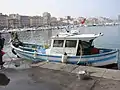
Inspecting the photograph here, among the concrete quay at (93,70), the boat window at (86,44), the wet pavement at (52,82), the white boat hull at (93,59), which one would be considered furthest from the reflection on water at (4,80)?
the boat window at (86,44)

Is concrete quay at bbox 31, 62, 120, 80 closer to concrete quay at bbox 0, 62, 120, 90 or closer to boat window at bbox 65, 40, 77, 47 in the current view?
concrete quay at bbox 0, 62, 120, 90

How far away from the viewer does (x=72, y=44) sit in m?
12.2

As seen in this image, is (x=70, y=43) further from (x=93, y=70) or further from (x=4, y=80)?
(x=4, y=80)

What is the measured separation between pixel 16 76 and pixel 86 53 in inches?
227

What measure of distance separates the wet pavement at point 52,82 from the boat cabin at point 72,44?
139 inches

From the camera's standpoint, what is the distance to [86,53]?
40.6ft

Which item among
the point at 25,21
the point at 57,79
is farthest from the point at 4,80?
the point at 25,21

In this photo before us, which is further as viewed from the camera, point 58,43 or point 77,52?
point 58,43

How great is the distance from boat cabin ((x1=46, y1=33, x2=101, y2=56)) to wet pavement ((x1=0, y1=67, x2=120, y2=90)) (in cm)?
354

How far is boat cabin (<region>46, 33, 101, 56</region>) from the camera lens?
1195 cm

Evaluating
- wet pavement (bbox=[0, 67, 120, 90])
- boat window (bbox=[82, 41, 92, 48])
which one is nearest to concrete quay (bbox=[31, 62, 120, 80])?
wet pavement (bbox=[0, 67, 120, 90])

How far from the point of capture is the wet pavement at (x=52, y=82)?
267 inches

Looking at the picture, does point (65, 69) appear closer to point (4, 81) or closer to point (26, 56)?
point (4, 81)

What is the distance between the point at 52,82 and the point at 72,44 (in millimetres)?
5169
